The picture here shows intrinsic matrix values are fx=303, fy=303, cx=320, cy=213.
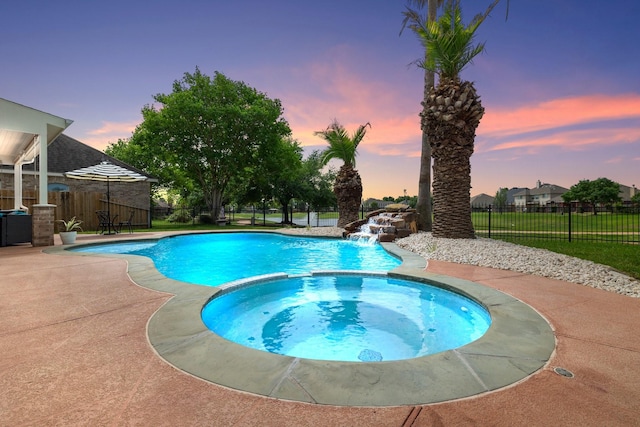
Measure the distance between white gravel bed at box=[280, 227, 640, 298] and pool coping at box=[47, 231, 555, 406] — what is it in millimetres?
2918

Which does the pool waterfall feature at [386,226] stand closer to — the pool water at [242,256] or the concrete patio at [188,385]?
the pool water at [242,256]

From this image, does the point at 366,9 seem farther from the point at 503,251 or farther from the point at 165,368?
the point at 165,368

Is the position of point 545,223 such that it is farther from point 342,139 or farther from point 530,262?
point 530,262

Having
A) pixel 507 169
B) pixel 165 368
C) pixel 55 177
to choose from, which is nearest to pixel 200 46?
pixel 55 177

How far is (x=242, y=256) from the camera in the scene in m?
9.79

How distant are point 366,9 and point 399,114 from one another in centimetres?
489

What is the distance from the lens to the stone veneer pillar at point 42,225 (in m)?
9.45

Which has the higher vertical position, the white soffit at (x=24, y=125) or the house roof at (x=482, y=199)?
the house roof at (x=482, y=199)

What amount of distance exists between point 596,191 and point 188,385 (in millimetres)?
74078

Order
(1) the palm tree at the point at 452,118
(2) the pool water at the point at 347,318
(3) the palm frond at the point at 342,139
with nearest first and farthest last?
(2) the pool water at the point at 347,318
(1) the palm tree at the point at 452,118
(3) the palm frond at the point at 342,139

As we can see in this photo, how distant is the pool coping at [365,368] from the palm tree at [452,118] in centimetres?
707

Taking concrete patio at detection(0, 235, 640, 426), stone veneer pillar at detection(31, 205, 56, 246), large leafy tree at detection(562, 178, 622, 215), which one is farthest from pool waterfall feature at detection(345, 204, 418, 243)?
large leafy tree at detection(562, 178, 622, 215)

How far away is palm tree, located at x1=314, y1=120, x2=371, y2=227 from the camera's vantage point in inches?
646

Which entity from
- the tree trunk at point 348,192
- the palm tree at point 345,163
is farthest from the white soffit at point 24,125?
the tree trunk at point 348,192
